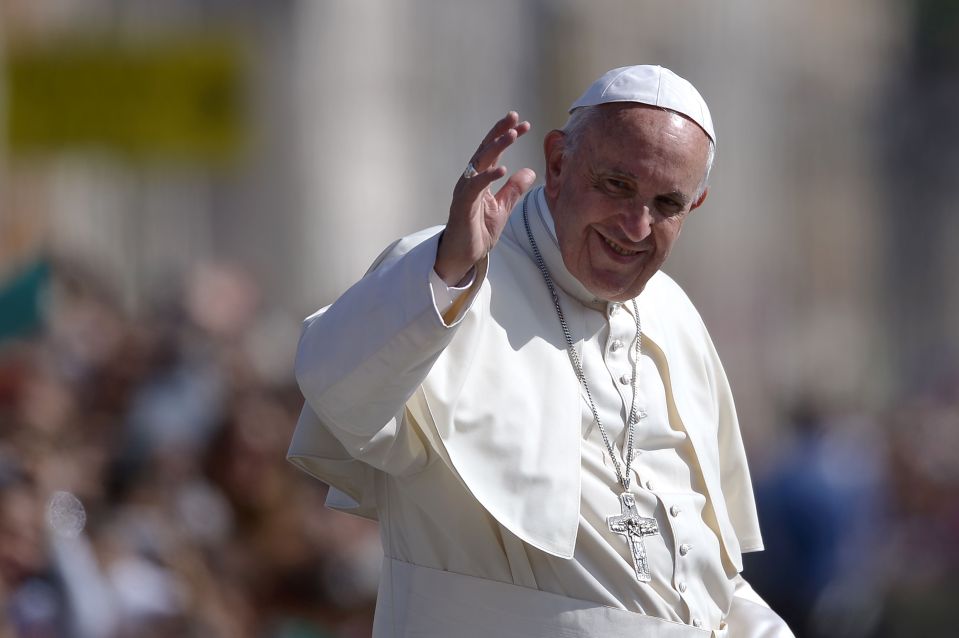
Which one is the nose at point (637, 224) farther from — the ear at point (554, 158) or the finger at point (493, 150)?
A: the finger at point (493, 150)

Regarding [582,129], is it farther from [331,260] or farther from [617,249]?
[331,260]

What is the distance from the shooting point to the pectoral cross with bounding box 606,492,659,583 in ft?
10.5

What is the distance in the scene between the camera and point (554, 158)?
10.8 ft

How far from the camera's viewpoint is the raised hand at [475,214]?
9.32ft

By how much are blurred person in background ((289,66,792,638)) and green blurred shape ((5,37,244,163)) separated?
776 centimetres

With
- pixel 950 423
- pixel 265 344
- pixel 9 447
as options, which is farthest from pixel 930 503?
pixel 9 447

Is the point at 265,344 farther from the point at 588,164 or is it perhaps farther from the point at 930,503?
the point at 588,164

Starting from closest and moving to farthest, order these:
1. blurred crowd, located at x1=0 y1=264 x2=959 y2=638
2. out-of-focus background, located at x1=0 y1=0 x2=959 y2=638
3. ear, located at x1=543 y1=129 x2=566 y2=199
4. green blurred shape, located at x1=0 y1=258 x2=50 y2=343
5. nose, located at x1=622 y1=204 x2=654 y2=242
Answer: nose, located at x1=622 y1=204 x2=654 y2=242
ear, located at x1=543 y1=129 x2=566 y2=199
blurred crowd, located at x1=0 y1=264 x2=959 y2=638
green blurred shape, located at x1=0 y1=258 x2=50 y2=343
out-of-focus background, located at x1=0 y1=0 x2=959 y2=638

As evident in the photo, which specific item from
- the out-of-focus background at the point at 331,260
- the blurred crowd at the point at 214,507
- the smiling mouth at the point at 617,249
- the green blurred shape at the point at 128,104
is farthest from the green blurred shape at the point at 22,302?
the green blurred shape at the point at 128,104

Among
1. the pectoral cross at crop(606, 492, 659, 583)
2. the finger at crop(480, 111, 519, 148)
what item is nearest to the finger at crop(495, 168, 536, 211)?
the finger at crop(480, 111, 519, 148)

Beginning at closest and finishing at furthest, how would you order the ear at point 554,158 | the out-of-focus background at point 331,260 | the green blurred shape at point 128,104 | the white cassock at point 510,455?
the white cassock at point 510,455, the ear at point 554,158, the out-of-focus background at point 331,260, the green blurred shape at point 128,104

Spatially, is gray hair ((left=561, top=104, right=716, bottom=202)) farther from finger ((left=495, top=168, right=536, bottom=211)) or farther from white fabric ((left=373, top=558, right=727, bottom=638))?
white fabric ((left=373, top=558, right=727, bottom=638))

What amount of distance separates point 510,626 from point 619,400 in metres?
0.52

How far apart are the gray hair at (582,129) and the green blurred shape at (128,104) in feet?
25.7
